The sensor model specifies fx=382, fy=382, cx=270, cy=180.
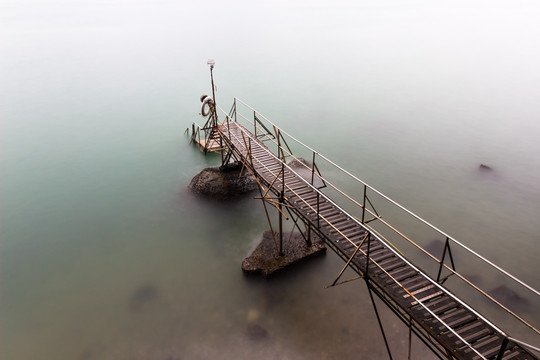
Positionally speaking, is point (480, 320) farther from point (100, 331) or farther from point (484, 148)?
point (484, 148)

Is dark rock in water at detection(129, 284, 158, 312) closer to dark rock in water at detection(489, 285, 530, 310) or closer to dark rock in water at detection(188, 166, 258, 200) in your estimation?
dark rock in water at detection(188, 166, 258, 200)

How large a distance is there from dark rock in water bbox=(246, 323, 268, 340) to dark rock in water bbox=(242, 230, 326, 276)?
7.26 ft

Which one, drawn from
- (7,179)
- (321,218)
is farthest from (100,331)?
(7,179)

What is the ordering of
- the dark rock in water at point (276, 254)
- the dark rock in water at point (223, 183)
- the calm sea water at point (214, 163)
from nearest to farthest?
1. the calm sea water at point (214, 163)
2. the dark rock in water at point (276, 254)
3. the dark rock in water at point (223, 183)

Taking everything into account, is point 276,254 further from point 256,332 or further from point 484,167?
point 484,167

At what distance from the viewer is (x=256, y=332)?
13.0 m

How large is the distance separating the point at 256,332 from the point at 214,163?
12947mm

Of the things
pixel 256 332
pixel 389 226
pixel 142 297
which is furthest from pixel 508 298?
pixel 142 297

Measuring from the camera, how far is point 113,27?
69.9 meters

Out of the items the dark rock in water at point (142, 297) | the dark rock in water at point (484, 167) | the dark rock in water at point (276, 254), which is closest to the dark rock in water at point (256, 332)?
the dark rock in water at point (276, 254)

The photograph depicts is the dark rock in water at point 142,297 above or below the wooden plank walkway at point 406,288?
below

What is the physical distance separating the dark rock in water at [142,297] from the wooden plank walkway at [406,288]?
20.2 feet

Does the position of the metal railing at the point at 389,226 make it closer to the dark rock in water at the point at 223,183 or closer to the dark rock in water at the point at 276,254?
the dark rock in water at the point at 276,254

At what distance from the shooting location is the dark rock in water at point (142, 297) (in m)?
14.3
